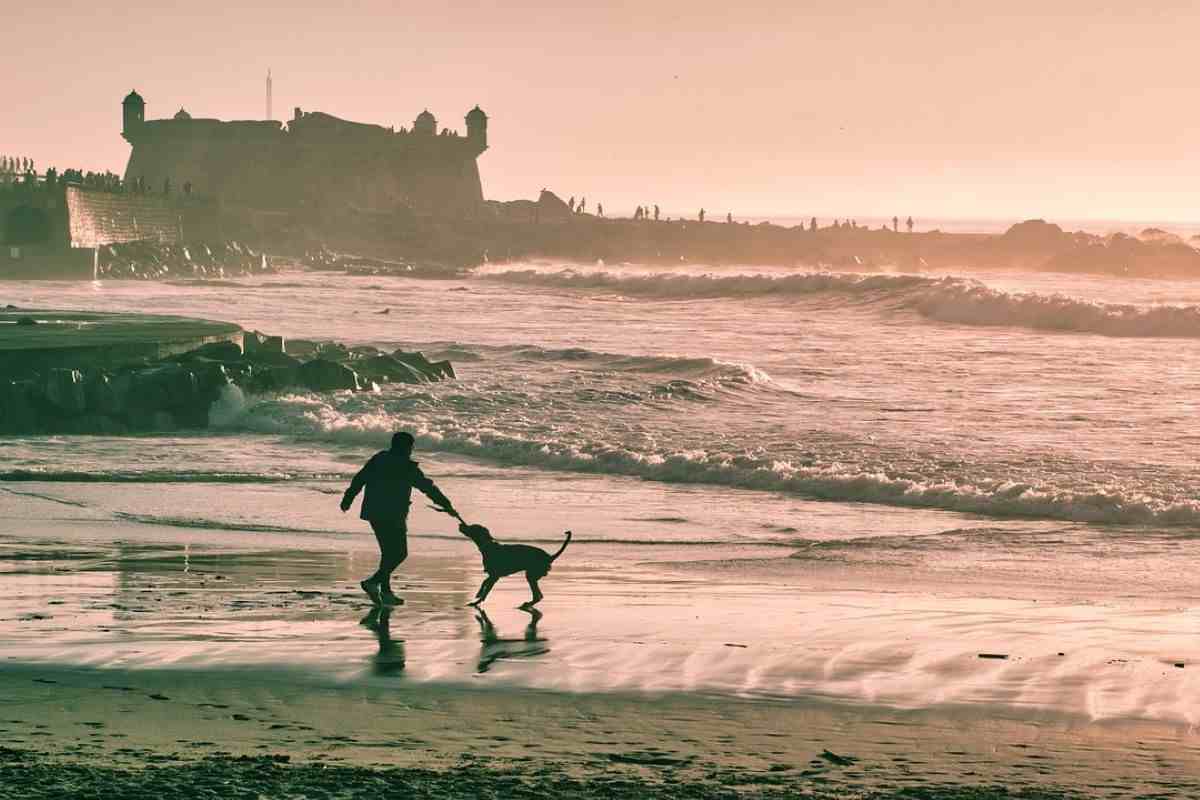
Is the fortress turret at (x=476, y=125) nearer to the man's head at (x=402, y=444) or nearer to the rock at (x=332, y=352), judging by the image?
the rock at (x=332, y=352)

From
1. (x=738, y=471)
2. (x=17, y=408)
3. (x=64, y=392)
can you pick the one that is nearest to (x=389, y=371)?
(x=64, y=392)

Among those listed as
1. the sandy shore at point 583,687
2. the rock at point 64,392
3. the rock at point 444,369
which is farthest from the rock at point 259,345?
the sandy shore at point 583,687

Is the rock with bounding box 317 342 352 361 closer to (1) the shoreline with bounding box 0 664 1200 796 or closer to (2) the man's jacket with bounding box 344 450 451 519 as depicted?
(2) the man's jacket with bounding box 344 450 451 519

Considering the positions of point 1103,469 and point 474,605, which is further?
point 1103,469

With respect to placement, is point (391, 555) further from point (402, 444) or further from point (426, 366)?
point (426, 366)

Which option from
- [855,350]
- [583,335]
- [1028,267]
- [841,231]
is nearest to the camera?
[855,350]

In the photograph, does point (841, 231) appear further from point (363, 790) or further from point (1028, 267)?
point (363, 790)

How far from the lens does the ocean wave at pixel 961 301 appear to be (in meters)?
42.0

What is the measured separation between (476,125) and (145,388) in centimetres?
11110

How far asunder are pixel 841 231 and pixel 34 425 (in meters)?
122

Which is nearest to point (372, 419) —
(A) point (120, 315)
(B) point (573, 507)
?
(B) point (573, 507)

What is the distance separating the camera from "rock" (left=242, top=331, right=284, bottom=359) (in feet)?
87.2

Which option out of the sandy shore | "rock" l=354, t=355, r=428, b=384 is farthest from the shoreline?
"rock" l=354, t=355, r=428, b=384

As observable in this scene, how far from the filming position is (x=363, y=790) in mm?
5609
